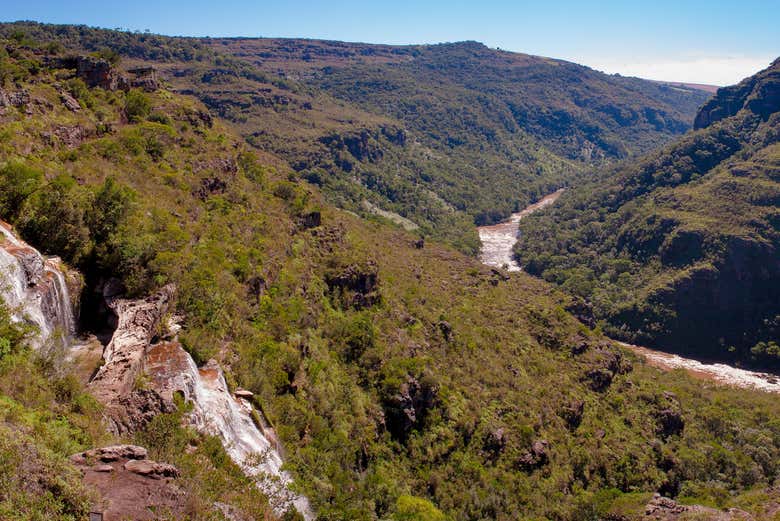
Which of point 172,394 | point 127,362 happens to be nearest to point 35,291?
point 127,362

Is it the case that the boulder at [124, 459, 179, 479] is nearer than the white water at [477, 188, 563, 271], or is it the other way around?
the boulder at [124, 459, 179, 479]

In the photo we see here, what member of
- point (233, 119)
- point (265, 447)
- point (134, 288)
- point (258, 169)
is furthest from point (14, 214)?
point (233, 119)

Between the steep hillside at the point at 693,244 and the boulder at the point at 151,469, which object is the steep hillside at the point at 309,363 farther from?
the steep hillside at the point at 693,244

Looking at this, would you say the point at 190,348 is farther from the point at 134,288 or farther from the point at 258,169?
the point at 258,169

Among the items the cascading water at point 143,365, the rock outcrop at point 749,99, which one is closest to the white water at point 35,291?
the cascading water at point 143,365

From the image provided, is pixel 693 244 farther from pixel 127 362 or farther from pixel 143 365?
pixel 127 362

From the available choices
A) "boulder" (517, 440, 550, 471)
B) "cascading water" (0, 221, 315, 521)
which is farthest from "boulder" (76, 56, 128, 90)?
"boulder" (517, 440, 550, 471)

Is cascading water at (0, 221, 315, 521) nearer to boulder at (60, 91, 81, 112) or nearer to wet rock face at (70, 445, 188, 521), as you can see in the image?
wet rock face at (70, 445, 188, 521)
